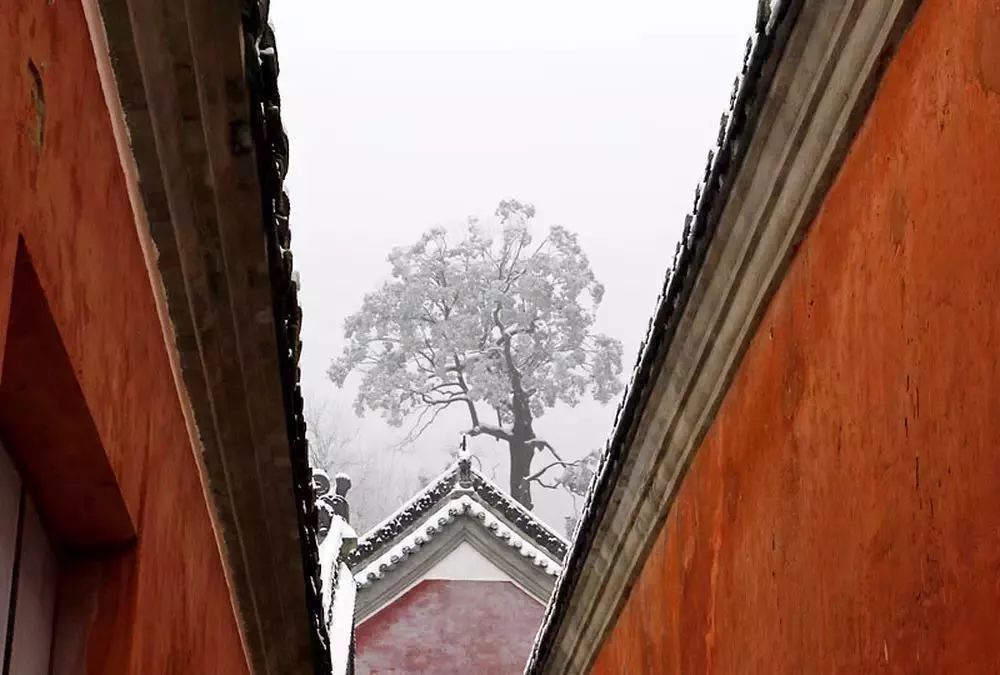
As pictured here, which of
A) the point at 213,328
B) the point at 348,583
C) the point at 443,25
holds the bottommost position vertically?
the point at 213,328

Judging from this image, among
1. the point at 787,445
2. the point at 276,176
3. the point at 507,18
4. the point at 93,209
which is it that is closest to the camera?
the point at 93,209

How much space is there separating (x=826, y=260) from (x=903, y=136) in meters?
0.51

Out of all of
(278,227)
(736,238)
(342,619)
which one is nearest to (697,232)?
(736,238)

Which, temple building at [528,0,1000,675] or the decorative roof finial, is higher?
the decorative roof finial

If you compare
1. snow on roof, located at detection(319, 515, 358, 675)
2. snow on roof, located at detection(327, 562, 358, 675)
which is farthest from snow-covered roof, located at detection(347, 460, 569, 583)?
snow on roof, located at detection(319, 515, 358, 675)

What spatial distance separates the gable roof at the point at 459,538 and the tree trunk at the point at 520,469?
42.1 ft

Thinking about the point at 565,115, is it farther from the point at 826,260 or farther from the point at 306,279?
the point at 826,260

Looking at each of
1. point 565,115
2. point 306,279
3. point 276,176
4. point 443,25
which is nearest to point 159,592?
point 276,176

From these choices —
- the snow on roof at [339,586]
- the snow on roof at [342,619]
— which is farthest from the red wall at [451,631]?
the snow on roof at [339,586]

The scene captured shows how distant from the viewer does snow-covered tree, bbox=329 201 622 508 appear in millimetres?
32938

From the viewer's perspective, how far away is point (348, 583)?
14547mm

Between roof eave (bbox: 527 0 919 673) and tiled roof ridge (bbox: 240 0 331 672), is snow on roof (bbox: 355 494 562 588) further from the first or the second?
tiled roof ridge (bbox: 240 0 331 672)

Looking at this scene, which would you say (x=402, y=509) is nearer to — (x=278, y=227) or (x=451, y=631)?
(x=451, y=631)

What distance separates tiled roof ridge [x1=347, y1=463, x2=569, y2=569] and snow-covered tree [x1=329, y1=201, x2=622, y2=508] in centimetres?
1341
